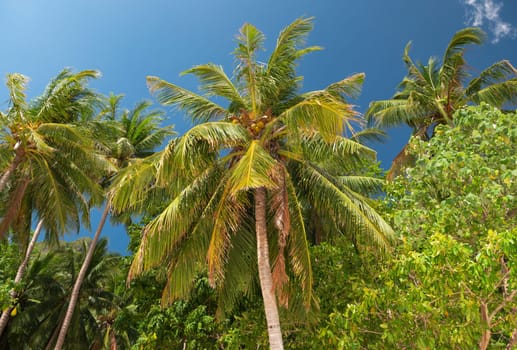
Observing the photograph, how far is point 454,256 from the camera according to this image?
17.3 ft

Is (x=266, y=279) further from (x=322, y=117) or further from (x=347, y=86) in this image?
(x=347, y=86)

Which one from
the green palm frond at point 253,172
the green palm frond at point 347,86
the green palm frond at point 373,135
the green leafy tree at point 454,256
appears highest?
the green palm frond at point 373,135

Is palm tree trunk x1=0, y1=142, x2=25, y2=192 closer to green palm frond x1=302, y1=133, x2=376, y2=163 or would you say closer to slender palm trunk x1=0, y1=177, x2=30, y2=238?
slender palm trunk x1=0, y1=177, x2=30, y2=238

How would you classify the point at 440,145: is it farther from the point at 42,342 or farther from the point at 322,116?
the point at 42,342

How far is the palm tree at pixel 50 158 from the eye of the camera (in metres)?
11.2

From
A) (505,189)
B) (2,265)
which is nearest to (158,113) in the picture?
(2,265)

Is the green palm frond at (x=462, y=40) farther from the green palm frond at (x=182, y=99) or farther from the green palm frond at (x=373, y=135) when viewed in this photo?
the green palm frond at (x=182, y=99)

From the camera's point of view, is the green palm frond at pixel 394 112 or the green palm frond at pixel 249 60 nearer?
the green palm frond at pixel 249 60

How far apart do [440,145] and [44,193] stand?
11.1 m

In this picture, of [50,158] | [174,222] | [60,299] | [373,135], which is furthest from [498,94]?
[60,299]

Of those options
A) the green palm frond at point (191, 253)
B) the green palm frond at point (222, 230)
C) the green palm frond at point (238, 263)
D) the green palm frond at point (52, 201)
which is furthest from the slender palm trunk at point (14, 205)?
Answer: the green palm frond at point (222, 230)

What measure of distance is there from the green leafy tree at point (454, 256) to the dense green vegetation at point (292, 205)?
3 centimetres

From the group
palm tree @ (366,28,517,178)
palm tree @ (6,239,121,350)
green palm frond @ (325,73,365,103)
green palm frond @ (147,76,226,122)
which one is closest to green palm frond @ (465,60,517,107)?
palm tree @ (366,28,517,178)

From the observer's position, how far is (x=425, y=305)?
17.5ft
